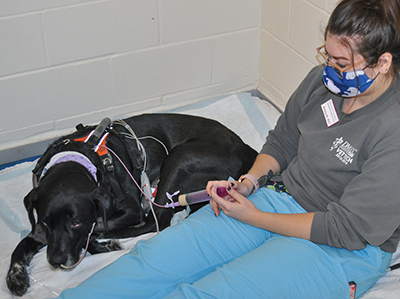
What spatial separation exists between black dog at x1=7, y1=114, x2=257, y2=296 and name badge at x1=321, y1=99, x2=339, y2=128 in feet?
2.33

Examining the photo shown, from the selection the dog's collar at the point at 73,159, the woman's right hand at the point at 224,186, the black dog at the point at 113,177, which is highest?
the woman's right hand at the point at 224,186

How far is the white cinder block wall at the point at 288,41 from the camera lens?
2639 millimetres

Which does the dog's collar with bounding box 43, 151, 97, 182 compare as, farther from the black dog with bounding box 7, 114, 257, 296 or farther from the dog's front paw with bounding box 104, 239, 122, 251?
the dog's front paw with bounding box 104, 239, 122, 251

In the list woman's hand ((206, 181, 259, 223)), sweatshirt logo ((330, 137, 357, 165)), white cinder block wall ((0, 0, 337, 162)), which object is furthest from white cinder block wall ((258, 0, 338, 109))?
woman's hand ((206, 181, 259, 223))

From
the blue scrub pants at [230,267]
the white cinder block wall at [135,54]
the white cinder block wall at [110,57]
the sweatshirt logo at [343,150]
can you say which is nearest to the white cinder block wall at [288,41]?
the white cinder block wall at [135,54]

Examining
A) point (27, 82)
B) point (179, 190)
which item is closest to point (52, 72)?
point (27, 82)

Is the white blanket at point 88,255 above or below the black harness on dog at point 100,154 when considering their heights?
below

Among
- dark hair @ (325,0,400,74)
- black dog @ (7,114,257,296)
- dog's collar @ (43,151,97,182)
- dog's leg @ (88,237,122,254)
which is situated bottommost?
dog's leg @ (88,237,122,254)

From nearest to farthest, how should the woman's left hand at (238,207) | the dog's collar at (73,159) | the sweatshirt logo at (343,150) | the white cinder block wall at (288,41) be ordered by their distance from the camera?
1. the sweatshirt logo at (343,150)
2. the woman's left hand at (238,207)
3. the dog's collar at (73,159)
4. the white cinder block wall at (288,41)

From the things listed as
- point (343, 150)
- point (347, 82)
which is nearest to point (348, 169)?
point (343, 150)

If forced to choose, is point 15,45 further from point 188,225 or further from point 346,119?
point 346,119

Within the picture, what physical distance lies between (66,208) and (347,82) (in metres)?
1.20

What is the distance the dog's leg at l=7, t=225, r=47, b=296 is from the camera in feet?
6.27

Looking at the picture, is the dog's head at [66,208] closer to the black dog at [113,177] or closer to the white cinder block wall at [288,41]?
the black dog at [113,177]
